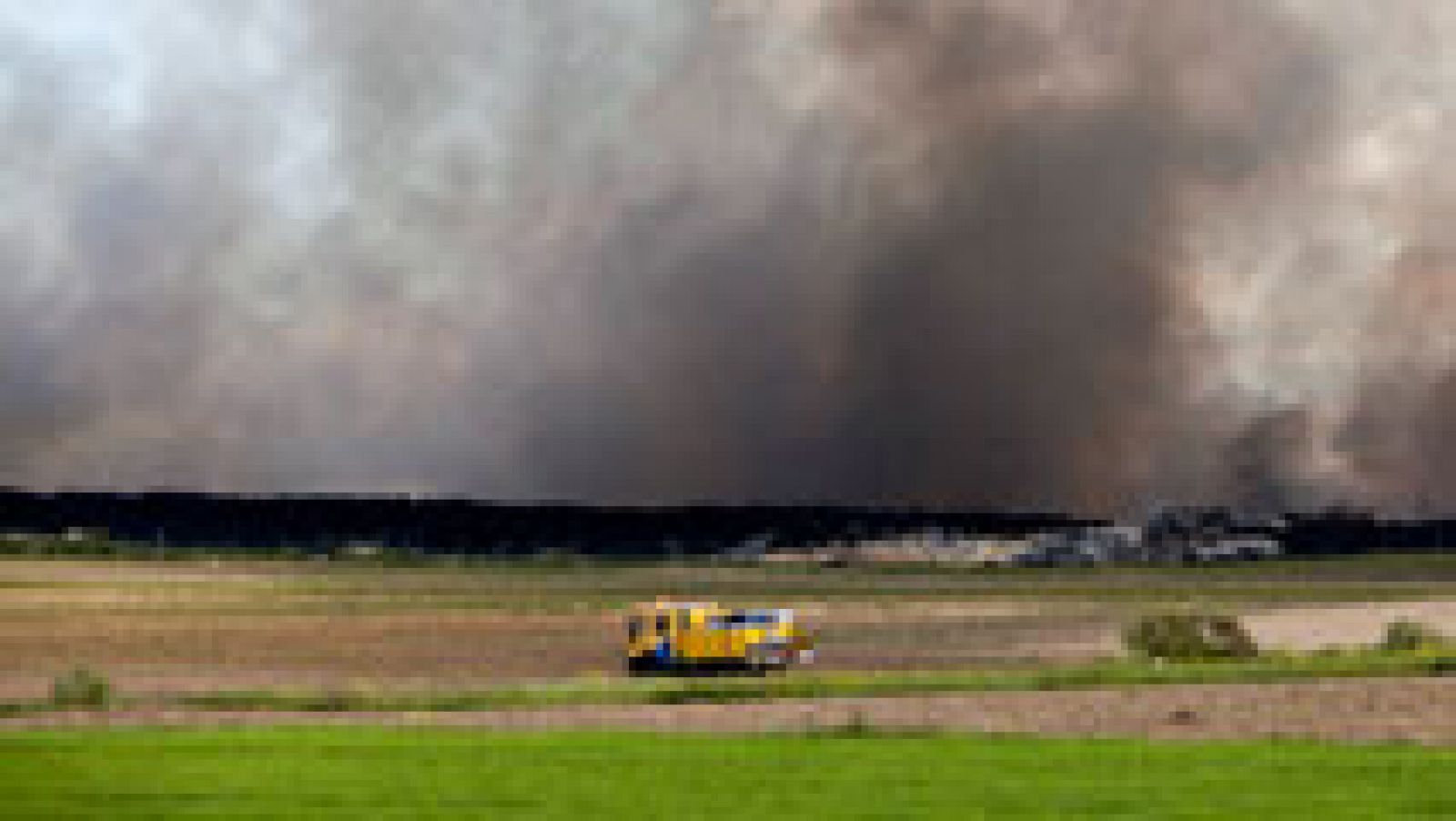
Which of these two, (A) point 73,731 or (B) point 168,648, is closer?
(A) point 73,731

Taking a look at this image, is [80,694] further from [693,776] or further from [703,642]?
[693,776]

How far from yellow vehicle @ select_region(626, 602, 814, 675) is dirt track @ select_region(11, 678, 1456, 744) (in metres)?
16.7

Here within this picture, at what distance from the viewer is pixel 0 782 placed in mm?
43594

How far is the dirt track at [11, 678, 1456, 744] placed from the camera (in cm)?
5856

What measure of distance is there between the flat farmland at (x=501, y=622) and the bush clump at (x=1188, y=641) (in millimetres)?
3089

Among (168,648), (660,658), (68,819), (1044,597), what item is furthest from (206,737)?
(1044,597)

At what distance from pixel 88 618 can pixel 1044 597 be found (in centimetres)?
5967

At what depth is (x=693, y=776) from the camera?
149 feet

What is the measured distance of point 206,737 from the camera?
5481cm

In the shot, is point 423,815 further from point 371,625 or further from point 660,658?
point 371,625

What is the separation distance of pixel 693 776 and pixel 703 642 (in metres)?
42.4

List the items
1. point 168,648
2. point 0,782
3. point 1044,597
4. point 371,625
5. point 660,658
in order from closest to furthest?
point 0,782
point 660,658
point 168,648
point 371,625
point 1044,597

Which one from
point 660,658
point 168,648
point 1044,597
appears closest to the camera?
point 660,658

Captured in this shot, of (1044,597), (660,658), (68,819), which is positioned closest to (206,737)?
(68,819)
